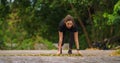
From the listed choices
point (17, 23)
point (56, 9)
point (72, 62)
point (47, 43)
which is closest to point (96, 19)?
point (47, 43)

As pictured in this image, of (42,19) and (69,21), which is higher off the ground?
(69,21)

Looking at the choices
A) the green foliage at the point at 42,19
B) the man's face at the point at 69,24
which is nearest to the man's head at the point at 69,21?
the man's face at the point at 69,24

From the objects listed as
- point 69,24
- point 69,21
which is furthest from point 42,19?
point 69,21

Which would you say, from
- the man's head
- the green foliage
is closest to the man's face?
the man's head

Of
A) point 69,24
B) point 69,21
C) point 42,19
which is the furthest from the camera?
point 42,19

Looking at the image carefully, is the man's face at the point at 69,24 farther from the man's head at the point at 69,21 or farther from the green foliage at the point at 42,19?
the green foliage at the point at 42,19

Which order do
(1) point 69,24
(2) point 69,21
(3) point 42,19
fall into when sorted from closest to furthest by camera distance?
(2) point 69,21
(1) point 69,24
(3) point 42,19

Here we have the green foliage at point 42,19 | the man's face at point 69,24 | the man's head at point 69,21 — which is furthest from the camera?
the green foliage at point 42,19

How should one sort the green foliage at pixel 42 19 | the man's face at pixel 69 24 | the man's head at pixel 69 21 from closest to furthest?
the man's head at pixel 69 21 < the man's face at pixel 69 24 < the green foliage at pixel 42 19

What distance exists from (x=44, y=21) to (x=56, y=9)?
55.5 inches

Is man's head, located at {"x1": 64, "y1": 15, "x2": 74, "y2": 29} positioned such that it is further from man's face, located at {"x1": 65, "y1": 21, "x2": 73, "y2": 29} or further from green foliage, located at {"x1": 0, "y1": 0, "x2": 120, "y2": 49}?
green foliage, located at {"x1": 0, "y1": 0, "x2": 120, "y2": 49}

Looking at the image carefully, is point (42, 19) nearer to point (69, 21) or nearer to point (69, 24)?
point (69, 24)

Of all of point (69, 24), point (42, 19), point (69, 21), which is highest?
point (69, 21)

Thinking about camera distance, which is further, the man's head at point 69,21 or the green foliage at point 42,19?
the green foliage at point 42,19
